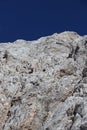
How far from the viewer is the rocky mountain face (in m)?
29.7

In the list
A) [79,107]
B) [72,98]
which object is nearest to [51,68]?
[72,98]

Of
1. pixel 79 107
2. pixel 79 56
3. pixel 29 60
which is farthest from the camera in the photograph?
pixel 29 60

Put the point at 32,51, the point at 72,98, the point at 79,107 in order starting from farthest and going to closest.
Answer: the point at 32,51
the point at 72,98
the point at 79,107

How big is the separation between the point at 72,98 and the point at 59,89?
144 inches

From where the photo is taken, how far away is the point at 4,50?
4625cm

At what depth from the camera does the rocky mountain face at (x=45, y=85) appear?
2969 centimetres

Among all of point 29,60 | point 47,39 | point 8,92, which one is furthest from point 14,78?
point 47,39

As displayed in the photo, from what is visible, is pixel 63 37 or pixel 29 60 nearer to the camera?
pixel 29 60

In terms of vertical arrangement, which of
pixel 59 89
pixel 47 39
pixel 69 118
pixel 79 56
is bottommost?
pixel 69 118

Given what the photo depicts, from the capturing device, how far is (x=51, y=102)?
33.4 m

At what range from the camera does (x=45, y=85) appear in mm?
35250

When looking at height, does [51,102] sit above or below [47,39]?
below

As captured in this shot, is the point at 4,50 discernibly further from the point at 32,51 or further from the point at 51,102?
the point at 51,102

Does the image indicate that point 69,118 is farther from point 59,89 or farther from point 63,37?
point 63,37
